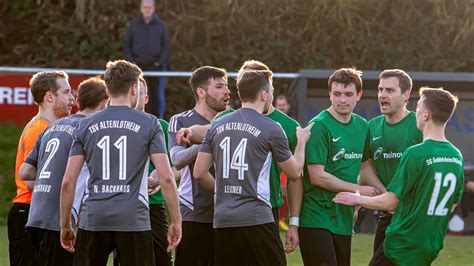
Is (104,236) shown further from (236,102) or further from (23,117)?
(236,102)

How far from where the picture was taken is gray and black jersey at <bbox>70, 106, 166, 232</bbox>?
7.97 metres

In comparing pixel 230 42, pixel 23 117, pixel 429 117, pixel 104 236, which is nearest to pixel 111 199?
pixel 104 236

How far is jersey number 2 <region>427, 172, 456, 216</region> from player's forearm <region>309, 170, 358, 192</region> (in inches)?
40.5

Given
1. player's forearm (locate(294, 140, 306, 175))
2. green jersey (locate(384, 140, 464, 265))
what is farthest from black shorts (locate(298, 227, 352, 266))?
green jersey (locate(384, 140, 464, 265))

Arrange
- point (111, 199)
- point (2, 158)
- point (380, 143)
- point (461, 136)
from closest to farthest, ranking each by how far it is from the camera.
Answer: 1. point (111, 199)
2. point (380, 143)
3. point (2, 158)
4. point (461, 136)

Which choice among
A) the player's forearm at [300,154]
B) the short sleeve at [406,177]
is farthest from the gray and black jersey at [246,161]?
the short sleeve at [406,177]

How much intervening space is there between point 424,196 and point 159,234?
261 centimetres

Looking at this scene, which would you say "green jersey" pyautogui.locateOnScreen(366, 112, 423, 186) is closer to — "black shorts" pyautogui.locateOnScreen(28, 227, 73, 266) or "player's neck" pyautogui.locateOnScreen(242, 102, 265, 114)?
"player's neck" pyautogui.locateOnScreen(242, 102, 265, 114)

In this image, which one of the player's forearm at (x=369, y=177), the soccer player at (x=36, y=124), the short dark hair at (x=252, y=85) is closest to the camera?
the short dark hair at (x=252, y=85)

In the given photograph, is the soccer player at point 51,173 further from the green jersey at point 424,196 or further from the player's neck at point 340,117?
the green jersey at point 424,196

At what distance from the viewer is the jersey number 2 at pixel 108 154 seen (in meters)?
7.97

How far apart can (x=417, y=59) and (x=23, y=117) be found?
7838mm

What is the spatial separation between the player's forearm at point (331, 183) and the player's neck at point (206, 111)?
1.03 m

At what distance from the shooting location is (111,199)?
798 centimetres
